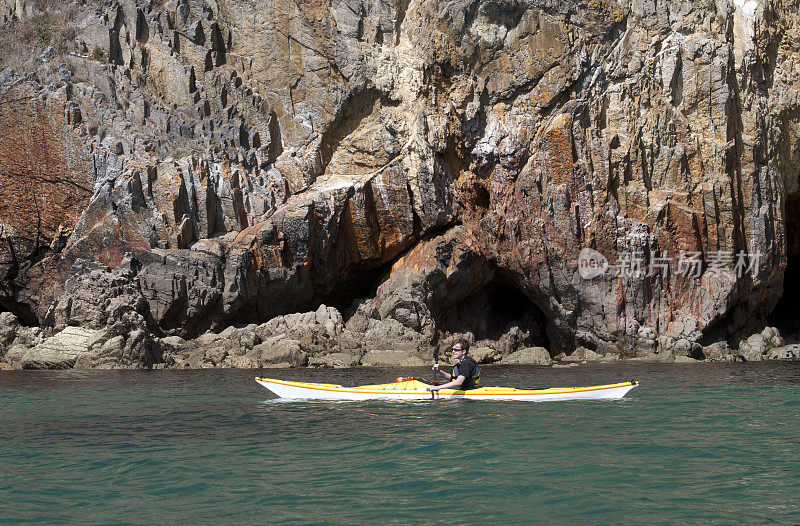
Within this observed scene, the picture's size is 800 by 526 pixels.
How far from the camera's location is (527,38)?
29500 millimetres

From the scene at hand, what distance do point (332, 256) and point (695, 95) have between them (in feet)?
53.9

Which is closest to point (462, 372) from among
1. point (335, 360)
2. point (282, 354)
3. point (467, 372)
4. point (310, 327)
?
point (467, 372)

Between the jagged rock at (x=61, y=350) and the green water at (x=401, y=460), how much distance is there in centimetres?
978

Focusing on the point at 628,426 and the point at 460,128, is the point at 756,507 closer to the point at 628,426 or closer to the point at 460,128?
the point at 628,426

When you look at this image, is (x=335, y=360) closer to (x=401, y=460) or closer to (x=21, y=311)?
(x=21, y=311)

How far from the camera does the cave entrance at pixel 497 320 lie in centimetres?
3150

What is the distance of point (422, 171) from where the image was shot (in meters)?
30.2

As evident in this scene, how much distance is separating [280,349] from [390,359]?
4.16 metres

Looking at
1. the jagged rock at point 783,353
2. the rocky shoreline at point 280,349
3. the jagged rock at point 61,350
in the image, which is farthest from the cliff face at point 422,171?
the jagged rock at point 783,353

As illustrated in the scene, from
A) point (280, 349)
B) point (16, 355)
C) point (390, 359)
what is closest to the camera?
point (16, 355)

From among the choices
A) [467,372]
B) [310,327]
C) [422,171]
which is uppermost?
[422,171]

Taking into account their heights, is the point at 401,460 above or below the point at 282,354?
below

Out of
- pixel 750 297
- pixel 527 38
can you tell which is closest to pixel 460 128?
pixel 527 38

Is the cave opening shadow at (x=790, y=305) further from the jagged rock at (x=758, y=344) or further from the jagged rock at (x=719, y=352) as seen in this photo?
the jagged rock at (x=719, y=352)
